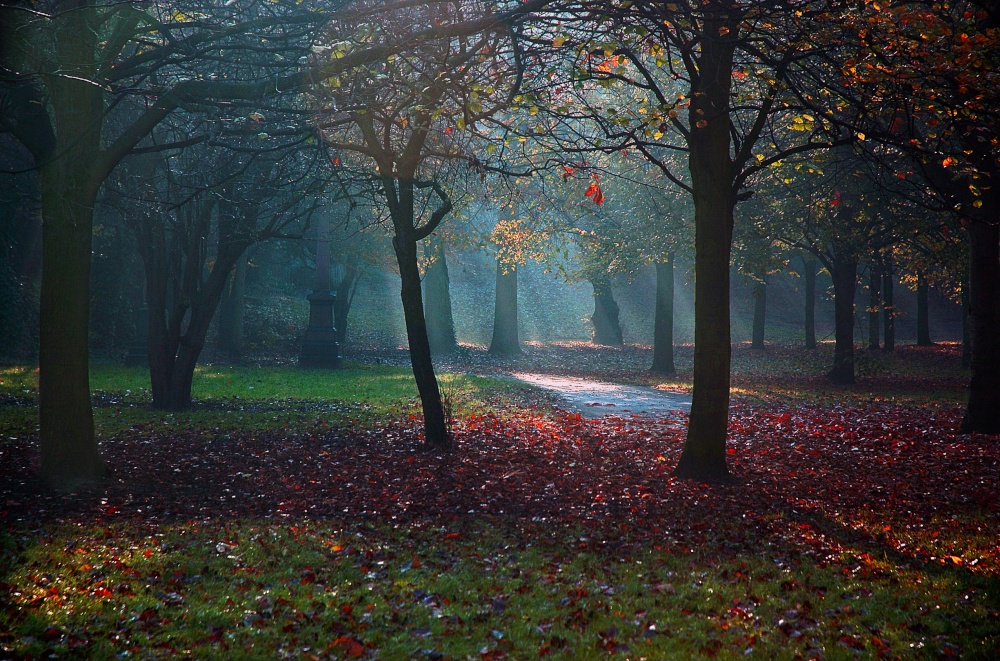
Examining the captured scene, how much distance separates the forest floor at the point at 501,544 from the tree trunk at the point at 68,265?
562 mm

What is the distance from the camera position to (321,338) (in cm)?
2488

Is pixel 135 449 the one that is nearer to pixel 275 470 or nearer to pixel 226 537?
pixel 275 470

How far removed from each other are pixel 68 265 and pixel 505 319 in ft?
81.0

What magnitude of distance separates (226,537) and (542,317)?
44.3 meters

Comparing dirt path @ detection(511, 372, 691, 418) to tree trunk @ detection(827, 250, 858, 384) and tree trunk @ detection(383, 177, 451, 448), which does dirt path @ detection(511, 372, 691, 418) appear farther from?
tree trunk @ detection(827, 250, 858, 384)

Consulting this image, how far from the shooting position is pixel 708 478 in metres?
8.81

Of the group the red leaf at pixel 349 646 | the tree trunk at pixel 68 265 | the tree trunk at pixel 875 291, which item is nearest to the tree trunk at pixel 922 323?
the tree trunk at pixel 875 291

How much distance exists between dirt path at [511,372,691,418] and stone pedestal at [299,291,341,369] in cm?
636

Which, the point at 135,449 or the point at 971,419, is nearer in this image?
the point at 135,449

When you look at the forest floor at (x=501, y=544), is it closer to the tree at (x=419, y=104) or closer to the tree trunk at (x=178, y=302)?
the tree trunk at (x=178, y=302)

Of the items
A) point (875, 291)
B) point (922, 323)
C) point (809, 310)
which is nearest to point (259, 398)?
point (875, 291)

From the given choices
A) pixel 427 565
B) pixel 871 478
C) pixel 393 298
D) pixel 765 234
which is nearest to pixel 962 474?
pixel 871 478

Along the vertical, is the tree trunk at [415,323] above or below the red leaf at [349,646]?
above

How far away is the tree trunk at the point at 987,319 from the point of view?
37.0 ft
